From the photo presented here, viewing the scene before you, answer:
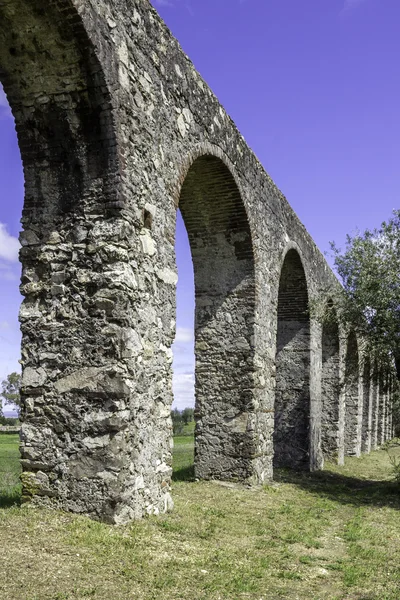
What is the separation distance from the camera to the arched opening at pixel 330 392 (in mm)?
15672

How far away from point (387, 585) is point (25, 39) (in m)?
5.29

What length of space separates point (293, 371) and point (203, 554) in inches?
320

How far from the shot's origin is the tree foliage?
10.1 meters

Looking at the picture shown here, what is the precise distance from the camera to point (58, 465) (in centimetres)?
514

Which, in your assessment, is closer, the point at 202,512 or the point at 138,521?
the point at 138,521

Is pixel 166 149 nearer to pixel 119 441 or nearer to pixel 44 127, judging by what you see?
pixel 44 127

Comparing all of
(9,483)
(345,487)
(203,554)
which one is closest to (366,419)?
(345,487)

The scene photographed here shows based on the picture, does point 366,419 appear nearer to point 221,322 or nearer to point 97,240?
point 221,322

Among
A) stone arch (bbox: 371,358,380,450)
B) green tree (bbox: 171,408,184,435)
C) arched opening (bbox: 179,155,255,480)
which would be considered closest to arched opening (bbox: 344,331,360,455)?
stone arch (bbox: 371,358,380,450)

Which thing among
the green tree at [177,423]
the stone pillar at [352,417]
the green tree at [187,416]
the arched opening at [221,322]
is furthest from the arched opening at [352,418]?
the green tree at [187,416]

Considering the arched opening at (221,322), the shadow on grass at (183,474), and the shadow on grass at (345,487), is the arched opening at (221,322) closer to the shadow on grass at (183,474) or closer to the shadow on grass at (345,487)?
the shadow on grass at (183,474)

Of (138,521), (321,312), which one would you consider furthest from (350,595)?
(321,312)

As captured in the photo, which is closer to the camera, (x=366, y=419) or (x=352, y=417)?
(x=352, y=417)

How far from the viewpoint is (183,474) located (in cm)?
948
